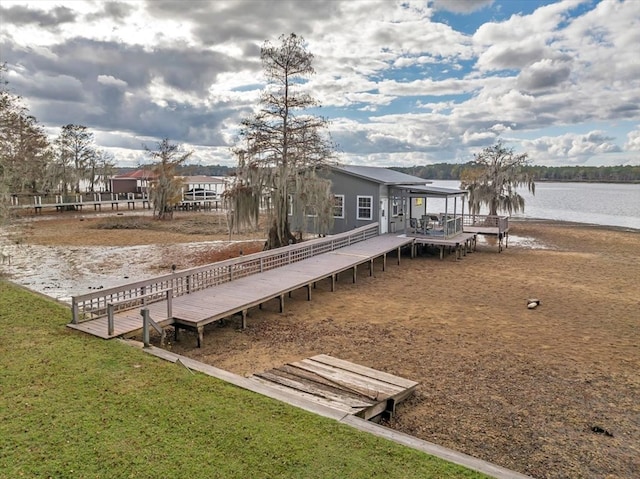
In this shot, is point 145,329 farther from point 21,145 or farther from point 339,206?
point 21,145

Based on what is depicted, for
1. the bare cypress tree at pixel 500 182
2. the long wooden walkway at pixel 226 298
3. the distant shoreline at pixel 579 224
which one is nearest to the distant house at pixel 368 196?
the long wooden walkway at pixel 226 298

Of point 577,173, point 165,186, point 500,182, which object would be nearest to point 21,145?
point 165,186

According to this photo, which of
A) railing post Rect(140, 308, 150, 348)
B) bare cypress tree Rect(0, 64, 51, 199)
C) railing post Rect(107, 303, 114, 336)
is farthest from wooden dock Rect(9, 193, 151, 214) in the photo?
railing post Rect(140, 308, 150, 348)

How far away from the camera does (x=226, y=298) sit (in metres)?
9.45

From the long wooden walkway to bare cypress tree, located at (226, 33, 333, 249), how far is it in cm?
283

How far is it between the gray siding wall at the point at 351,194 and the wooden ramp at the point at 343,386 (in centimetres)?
1319

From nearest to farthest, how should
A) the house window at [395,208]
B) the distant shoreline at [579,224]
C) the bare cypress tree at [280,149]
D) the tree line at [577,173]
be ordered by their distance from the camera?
1. the bare cypress tree at [280,149]
2. the house window at [395,208]
3. the distant shoreline at [579,224]
4. the tree line at [577,173]

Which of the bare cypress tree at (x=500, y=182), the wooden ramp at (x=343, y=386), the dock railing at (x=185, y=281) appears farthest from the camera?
the bare cypress tree at (x=500, y=182)

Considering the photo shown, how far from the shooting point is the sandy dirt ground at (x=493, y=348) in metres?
5.20

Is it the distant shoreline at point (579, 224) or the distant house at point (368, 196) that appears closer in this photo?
the distant house at point (368, 196)

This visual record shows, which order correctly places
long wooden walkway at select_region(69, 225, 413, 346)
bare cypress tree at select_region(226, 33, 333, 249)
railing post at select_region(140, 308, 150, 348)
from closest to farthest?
railing post at select_region(140, 308, 150, 348)
long wooden walkway at select_region(69, 225, 413, 346)
bare cypress tree at select_region(226, 33, 333, 249)

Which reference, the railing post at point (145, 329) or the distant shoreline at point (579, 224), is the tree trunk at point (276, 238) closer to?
the railing post at point (145, 329)

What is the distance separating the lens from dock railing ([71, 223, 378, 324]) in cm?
791

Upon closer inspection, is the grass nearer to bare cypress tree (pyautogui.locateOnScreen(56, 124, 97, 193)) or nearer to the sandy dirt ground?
the sandy dirt ground
